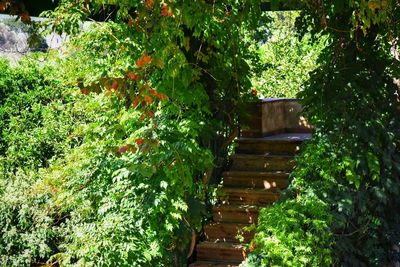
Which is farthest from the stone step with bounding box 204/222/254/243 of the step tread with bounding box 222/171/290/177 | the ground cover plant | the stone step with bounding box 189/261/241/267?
the step tread with bounding box 222/171/290/177

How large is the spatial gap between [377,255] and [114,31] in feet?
9.93

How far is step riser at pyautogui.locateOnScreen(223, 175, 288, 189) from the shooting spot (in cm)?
689

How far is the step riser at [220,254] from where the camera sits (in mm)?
6317

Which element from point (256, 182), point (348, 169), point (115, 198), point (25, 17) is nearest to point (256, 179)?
point (256, 182)

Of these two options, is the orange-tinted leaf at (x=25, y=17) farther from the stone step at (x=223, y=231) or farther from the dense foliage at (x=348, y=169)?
the stone step at (x=223, y=231)

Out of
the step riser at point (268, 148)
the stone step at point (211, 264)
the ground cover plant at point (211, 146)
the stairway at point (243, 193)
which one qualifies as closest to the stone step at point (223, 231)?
the stairway at point (243, 193)

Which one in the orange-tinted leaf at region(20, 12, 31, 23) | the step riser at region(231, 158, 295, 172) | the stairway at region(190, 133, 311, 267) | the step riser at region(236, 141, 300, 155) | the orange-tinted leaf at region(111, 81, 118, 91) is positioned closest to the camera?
the orange-tinted leaf at region(20, 12, 31, 23)

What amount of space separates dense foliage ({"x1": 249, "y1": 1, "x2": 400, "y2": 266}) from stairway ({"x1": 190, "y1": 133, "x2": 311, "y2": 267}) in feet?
2.89

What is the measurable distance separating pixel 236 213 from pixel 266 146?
1020 mm

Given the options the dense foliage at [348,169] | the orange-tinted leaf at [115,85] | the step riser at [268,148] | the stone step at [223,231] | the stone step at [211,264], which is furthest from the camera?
the step riser at [268,148]

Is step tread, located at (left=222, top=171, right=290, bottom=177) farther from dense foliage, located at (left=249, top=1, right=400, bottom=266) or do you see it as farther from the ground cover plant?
dense foliage, located at (left=249, top=1, right=400, bottom=266)

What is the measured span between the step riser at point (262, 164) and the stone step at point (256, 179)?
0.53ft

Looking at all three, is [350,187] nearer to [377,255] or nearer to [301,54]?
[377,255]

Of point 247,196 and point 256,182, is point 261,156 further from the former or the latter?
point 247,196
